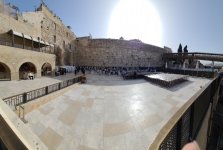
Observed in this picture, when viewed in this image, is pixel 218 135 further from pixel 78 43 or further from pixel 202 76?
pixel 78 43

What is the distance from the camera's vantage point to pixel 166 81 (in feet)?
33.9

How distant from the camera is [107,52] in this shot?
2788 centimetres

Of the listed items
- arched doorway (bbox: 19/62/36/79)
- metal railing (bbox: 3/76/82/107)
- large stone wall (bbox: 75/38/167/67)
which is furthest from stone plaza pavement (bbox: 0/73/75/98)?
large stone wall (bbox: 75/38/167/67)

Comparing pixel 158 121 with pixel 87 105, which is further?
pixel 87 105

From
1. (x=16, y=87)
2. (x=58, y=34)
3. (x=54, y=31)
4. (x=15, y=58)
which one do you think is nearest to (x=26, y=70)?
(x=15, y=58)

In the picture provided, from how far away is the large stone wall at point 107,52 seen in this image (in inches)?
1089

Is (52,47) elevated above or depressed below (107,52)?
below

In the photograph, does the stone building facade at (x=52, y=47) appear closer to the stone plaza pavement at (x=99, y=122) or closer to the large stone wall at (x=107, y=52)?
the large stone wall at (x=107, y=52)

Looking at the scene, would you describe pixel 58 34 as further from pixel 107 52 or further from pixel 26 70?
pixel 26 70

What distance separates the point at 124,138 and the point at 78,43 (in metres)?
27.9

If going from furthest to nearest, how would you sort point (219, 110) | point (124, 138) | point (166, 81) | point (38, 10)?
point (38, 10) < point (166, 81) < point (219, 110) < point (124, 138)

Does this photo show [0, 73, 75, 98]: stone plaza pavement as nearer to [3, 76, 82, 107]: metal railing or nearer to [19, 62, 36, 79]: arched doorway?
[3, 76, 82, 107]: metal railing

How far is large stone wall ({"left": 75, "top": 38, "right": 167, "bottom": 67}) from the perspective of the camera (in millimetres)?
27672

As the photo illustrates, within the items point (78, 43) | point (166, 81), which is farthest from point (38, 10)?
point (166, 81)
